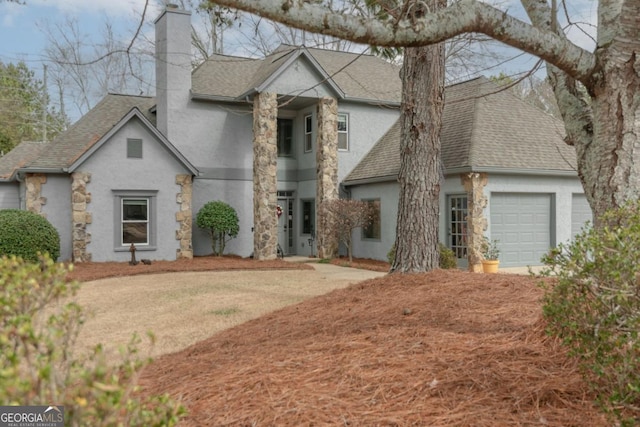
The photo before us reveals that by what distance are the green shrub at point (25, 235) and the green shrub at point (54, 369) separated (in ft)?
40.5

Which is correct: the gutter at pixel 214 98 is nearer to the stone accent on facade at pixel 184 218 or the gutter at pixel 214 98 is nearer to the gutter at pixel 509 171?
the stone accent on facade at pixel 184 218

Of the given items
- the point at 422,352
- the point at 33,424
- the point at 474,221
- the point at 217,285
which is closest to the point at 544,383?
the point at 422,352

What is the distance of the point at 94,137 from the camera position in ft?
53.6

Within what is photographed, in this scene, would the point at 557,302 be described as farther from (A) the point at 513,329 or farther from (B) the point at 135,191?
(B) the point at 135,191

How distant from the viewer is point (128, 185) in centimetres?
1575

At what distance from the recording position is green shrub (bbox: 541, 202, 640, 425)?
2652mm

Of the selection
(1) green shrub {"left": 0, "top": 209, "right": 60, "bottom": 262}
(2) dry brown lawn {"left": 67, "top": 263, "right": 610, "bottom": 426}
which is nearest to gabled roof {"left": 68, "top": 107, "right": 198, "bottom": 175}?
(1) green shrub {"left": 0, "top": 209, "right": 60, "bottom": 262}

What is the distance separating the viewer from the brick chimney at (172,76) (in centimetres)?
1752

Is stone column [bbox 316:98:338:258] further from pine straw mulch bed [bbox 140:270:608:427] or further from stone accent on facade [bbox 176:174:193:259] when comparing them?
pine straw mulch bed [bbox 140:270:608:427]

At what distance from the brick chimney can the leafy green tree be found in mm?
21225

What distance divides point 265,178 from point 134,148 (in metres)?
4.35

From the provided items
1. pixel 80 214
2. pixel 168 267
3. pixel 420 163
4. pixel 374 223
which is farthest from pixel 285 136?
pixel 420 163

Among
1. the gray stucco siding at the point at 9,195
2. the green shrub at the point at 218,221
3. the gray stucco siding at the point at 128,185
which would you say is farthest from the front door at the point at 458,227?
the gray stucco siding at the point at 9,195

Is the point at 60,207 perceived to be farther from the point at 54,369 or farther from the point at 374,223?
the point at 54,369
